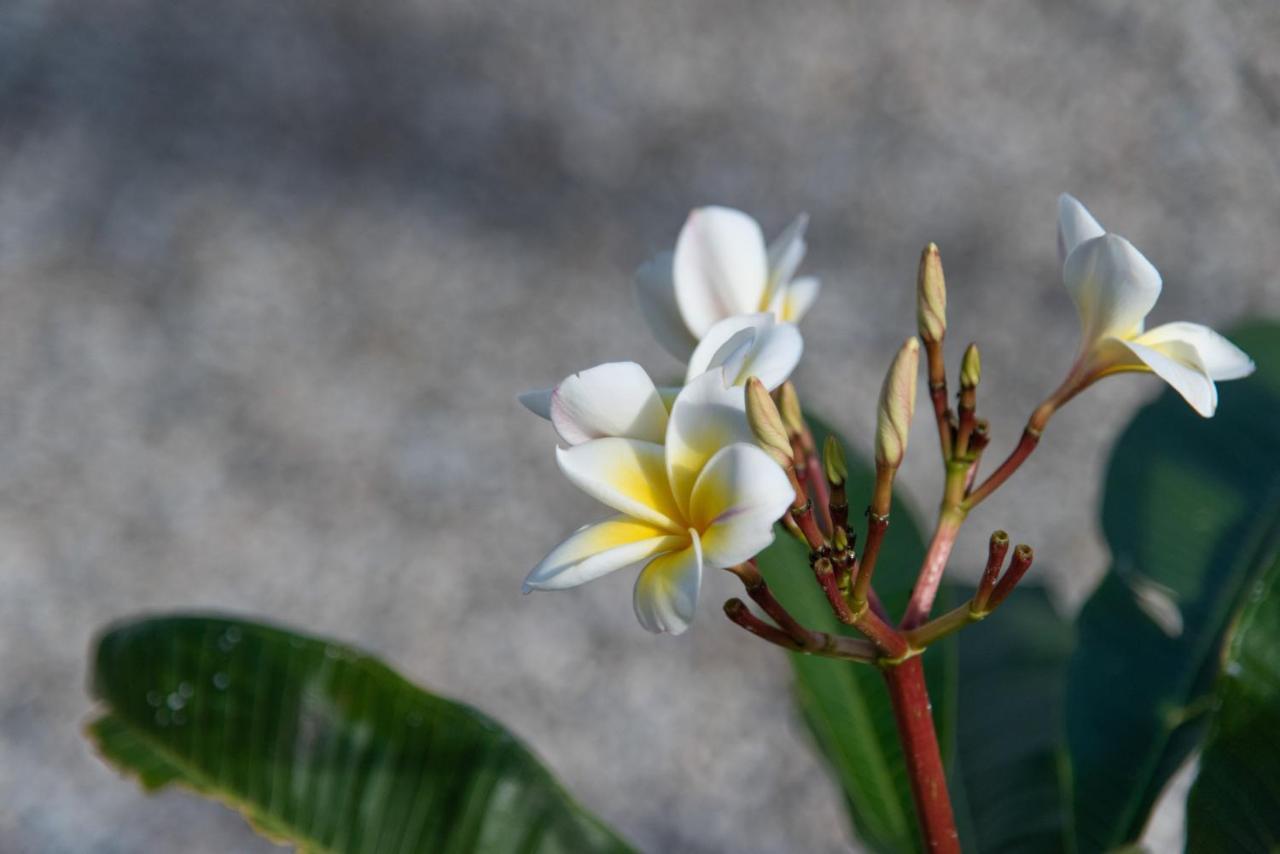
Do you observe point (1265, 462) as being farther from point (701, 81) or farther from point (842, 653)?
point (701, 81)

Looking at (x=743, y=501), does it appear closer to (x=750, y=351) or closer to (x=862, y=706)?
(x=750, y=351)

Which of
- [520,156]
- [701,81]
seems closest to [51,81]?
[520,156]

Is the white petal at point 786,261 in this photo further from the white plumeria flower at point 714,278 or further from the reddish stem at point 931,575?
the reddish stem at point 931,575

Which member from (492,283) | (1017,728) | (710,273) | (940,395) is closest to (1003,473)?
(940,395)

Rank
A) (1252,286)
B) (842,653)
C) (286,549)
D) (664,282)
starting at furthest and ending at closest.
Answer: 1. (1252,286)
2. (286,549)
3. (664,282)
4. (842,653)

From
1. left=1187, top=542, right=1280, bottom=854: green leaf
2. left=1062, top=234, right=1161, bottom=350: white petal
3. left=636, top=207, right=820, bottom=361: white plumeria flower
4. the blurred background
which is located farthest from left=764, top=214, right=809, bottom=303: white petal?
the blurred background

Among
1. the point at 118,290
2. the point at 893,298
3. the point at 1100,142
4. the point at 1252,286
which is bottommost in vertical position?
the point at 118,290

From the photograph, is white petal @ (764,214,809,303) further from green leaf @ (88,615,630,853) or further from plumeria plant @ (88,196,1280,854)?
green leaf @ (88,615,630,853)
